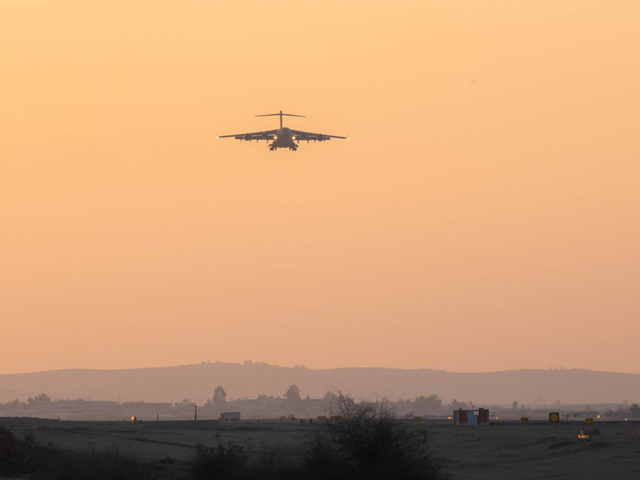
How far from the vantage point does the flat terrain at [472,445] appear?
2712 inches

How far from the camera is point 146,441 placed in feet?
293

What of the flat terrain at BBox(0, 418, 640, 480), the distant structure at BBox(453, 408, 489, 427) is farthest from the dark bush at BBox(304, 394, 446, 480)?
the distant structure at BBox(453, 408, 489, 427)

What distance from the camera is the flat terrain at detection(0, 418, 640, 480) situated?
68875 mm

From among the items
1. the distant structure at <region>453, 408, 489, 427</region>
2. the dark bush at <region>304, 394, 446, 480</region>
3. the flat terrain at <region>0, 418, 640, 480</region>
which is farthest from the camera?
the distant structure at <region>453, 408, 489, 427</region>

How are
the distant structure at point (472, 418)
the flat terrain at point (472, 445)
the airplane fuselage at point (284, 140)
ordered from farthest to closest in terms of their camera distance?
the airplane fuselage at point (284, 140) < the distant structure at point (472, 418) < the flat terrain at point (472, 445)

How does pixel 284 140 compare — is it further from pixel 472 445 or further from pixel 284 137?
pixel 472 445

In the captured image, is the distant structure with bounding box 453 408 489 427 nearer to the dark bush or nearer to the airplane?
the airplane

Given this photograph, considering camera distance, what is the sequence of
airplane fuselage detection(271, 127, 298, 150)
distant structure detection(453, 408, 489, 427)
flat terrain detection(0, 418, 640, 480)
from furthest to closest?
airplane fuselage detection(271, 127, 298, 150) < distant structure detection(453, 408, 489, 427) < flat terrain detection(0, 418, 640, 480)

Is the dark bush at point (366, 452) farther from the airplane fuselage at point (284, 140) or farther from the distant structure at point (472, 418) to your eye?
the airplane fuselage at point (284, 140)

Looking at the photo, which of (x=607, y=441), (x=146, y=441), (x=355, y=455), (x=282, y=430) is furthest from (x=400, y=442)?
Result: (x=282, y=430)

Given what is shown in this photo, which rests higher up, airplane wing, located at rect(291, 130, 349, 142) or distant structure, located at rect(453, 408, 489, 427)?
airplane wing, located at rect(291, 130, 349, 142)

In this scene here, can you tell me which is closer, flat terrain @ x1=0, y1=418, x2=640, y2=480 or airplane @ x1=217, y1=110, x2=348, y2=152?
Answer: flat terrain @ x1=0, y1=418, x2=640, y2=480

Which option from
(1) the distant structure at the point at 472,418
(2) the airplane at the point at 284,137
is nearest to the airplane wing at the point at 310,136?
(2) the airplane at the point at 284,137

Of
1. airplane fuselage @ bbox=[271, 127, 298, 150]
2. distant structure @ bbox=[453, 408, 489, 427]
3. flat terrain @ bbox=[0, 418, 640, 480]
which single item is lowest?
flat terrain @ bbox=[0, 418, 640, 480]
